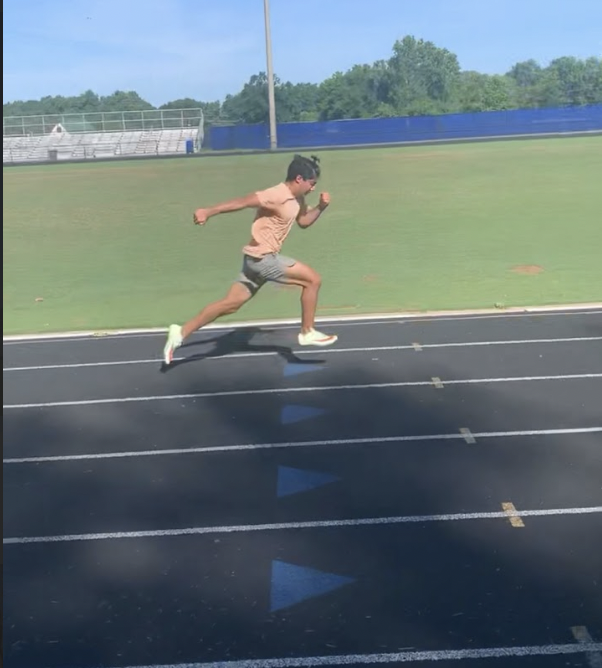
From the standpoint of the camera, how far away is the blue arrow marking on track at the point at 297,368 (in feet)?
30.1

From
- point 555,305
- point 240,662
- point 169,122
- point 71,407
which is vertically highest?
point 169,122

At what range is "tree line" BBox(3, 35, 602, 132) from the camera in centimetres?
3941

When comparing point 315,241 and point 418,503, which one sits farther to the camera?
point 315,241

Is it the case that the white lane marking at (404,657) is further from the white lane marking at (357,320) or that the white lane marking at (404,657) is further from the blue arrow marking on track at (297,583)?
the white lane marking at (357,320)

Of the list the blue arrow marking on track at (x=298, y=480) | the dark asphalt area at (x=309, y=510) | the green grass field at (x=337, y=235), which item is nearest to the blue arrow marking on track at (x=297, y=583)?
the dark asphalt area at (x=309, y=510)

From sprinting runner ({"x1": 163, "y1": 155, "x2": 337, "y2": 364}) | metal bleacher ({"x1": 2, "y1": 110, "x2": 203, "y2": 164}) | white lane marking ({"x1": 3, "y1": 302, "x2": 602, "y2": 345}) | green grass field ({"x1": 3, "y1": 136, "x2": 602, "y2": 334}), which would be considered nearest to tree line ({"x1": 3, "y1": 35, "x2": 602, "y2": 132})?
metal bleacher ({"x1": 2, "y1": 110, "x2": 203, "y2": 164})

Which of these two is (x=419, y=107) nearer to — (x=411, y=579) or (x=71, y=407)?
(x=71, y=407)

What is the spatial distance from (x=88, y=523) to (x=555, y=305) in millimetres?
8225

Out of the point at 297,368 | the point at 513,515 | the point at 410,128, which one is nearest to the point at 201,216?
the point at 297,368

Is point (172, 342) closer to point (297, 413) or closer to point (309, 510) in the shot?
point (297, 413)

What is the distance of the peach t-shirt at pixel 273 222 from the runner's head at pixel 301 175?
79 mm

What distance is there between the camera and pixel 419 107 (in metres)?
46.2

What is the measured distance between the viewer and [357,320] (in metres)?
11.8

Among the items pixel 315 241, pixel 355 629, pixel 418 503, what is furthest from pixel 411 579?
pixel 315 241
